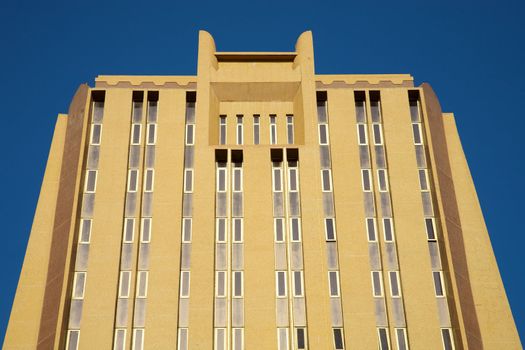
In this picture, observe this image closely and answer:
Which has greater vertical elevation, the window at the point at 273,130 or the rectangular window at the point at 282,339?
the window at the point at 273,130

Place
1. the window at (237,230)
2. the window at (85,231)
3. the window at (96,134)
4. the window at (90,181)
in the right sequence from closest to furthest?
the window at (85,231) < the window at (237,230) < the window at (90,181) < the window at (96,134)

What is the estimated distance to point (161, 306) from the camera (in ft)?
165

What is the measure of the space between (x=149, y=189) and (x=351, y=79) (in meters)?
17.9

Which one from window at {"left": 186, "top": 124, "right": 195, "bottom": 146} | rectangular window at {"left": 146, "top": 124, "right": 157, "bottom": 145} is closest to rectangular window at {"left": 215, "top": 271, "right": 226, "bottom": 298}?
window at {"left": 186, "top": 124, "right": 195, "bottom": 146}

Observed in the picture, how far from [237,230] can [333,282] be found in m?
7.48

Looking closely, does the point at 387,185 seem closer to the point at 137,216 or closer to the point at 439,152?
the point at 439,152

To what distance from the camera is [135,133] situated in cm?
5800

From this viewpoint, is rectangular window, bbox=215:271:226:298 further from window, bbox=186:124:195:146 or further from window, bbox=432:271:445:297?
window, bbox=432:271:445:297

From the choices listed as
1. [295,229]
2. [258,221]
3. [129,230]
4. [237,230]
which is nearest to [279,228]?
[295,229]

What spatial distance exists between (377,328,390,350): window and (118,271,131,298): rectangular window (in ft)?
54.2

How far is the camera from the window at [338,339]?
4947 centimetres

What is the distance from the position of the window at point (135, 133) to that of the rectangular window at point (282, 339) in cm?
1779

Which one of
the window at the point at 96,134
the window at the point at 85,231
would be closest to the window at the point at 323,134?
the window at the point at 96,134

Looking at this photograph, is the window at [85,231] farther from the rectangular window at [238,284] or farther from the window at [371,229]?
the window at [371,229]
